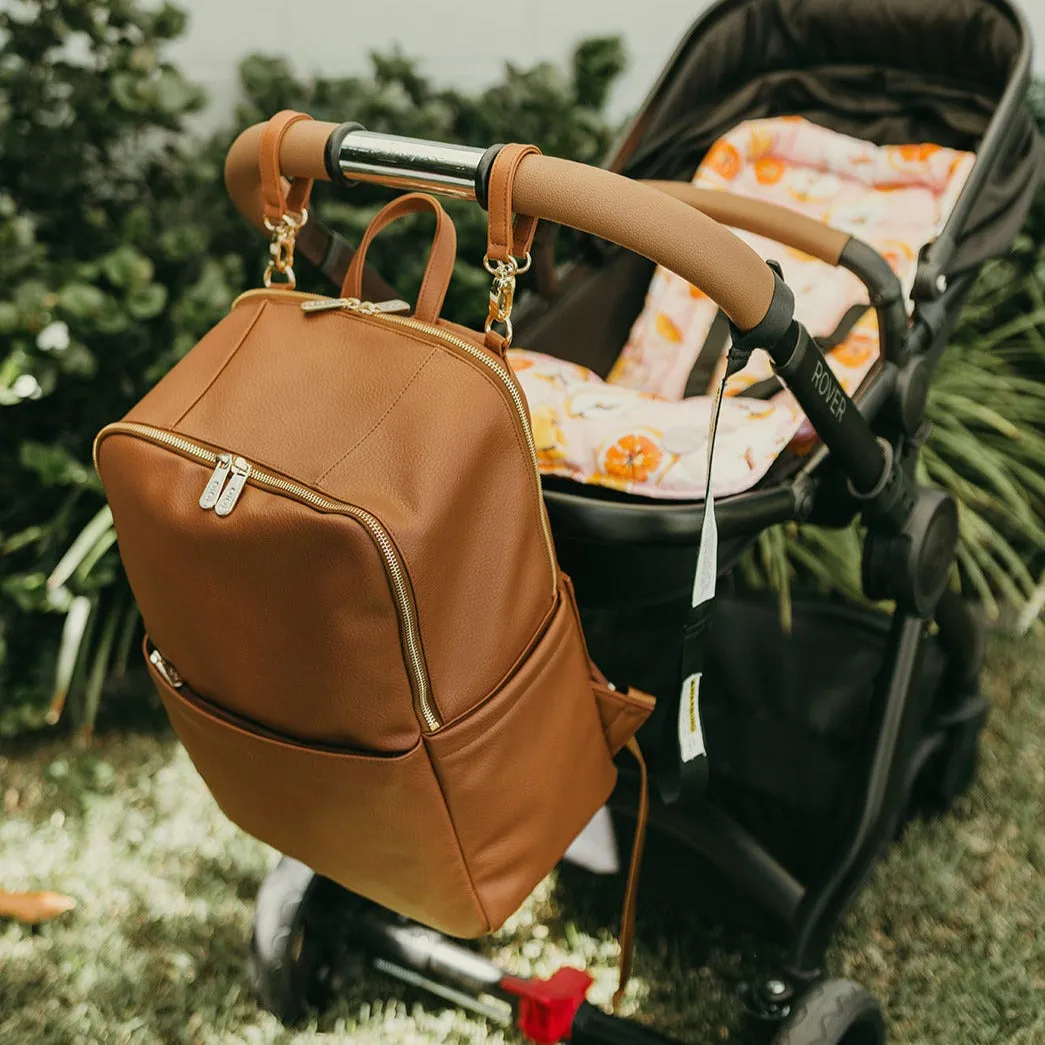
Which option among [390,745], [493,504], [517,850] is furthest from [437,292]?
[517,850]

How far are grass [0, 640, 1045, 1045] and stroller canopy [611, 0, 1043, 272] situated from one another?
90 cm

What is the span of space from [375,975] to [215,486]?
82cm

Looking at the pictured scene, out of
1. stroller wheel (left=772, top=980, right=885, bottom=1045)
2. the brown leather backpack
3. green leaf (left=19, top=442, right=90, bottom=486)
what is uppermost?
the brown leather backpack

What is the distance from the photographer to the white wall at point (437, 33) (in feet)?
7.02

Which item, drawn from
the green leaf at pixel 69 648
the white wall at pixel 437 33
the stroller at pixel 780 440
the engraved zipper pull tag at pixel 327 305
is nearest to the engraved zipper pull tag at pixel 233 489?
the engraved zipper pull tag at pixel 327 305

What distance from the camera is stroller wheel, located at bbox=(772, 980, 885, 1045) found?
3.70ft

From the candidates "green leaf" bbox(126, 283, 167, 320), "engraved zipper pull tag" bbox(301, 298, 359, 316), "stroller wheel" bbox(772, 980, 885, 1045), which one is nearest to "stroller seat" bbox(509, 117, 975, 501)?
"engraved zipper pull tag" bbox(301, 298, 359, 316)

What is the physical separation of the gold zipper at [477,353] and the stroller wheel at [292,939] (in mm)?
590

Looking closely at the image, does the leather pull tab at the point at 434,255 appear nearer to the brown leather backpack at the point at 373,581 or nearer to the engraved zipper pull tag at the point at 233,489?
the brown leather backpack at the point at 373,581

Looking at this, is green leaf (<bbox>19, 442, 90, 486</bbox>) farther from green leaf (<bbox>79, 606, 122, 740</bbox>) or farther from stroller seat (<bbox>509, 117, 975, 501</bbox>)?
stroller seat (<bbox>509, 117, 975, 501</bbox>)

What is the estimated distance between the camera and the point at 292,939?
4.37 ft

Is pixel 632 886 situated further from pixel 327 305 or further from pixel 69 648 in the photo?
pixel 69 648

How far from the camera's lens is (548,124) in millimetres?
2223

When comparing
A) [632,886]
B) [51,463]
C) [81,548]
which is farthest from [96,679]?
[632,886]
